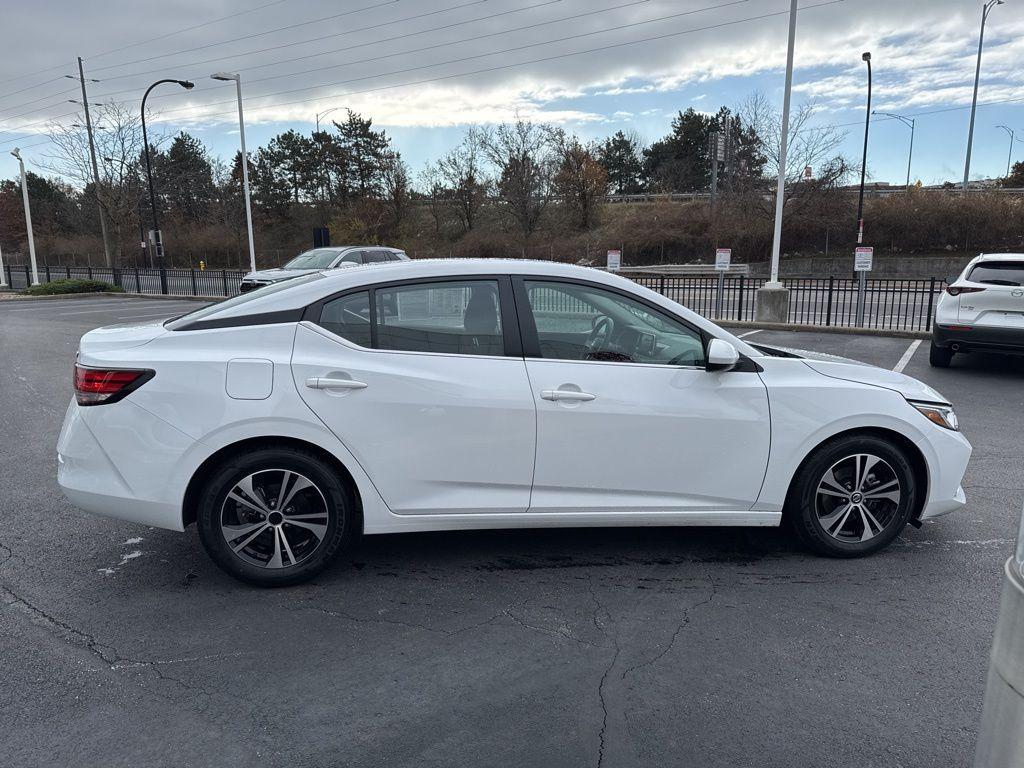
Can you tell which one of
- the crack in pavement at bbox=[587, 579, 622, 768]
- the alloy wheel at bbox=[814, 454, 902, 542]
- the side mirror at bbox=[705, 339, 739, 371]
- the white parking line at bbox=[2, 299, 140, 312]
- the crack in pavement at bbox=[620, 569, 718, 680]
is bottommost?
the white parking line at bbox=[2, 299, 140, 312]

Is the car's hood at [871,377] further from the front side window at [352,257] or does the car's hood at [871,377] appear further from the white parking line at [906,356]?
the front side window at [352,257]

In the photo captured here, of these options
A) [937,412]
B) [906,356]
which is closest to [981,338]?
[906,356]

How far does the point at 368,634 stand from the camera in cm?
334

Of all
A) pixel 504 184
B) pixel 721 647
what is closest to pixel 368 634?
pixel 721 647

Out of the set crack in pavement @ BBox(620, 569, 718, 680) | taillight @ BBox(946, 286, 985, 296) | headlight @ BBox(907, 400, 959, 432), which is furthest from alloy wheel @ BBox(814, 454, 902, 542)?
taillight @ BBox(946, 286, 985, 296)

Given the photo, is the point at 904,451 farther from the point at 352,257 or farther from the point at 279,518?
the point at 352,257

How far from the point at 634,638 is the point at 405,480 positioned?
4.42 feet

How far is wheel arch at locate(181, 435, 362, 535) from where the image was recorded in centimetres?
361

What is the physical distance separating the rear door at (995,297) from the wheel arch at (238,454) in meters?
9.39

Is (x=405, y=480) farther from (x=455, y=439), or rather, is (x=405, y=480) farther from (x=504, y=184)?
(x=504, y=184)

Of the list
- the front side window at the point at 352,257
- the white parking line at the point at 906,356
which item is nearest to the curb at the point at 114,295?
→ the front side window at the point at 352,257

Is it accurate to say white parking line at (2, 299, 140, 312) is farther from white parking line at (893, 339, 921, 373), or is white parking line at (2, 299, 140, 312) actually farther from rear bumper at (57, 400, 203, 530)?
white parking line at (893, 339, 921, 373)

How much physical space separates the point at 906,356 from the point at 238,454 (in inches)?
456

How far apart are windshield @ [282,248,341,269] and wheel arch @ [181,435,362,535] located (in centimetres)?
1519
